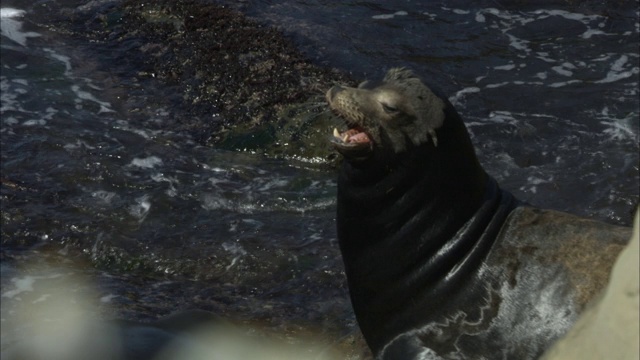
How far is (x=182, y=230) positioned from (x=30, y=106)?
3344 millimetres

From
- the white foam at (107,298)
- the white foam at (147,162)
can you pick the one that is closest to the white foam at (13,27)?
the white foam at (147,162)

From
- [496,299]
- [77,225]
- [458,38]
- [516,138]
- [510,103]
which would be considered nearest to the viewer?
[496,299]

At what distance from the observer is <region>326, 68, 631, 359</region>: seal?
20.1 feet

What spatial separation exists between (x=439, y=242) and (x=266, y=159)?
4953 millimetres

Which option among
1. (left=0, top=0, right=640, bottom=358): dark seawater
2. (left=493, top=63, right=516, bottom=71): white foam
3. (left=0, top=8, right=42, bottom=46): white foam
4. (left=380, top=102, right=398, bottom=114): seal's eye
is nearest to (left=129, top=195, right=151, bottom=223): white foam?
(left=0, top=0, right=640, bottom=358): dark seawater

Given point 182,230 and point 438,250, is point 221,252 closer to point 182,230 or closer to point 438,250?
point 182,230

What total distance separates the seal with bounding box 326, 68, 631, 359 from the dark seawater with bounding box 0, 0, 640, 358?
66.7 inches

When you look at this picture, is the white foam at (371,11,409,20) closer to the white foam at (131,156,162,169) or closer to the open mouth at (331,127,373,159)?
the white foam at (131,156,162,169)

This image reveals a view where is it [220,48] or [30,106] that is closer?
[30,106]

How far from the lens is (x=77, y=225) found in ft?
32.0

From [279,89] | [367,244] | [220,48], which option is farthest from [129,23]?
[367,244]

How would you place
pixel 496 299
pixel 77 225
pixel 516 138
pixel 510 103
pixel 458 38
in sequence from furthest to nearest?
pixel 458 38 < pixel 510 103 < pixel 516 138 < pixel 77 225 < pixel 496 299

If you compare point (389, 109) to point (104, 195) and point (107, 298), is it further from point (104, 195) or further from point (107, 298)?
point (104, 195)

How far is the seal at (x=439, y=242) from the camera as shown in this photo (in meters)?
6.12
